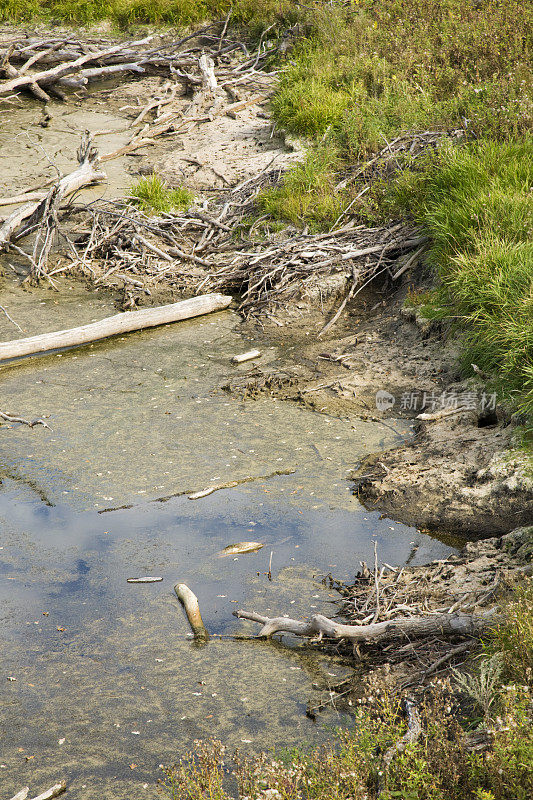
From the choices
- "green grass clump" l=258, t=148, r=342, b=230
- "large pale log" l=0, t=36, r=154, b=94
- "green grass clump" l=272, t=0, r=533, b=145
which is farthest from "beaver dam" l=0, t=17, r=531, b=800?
"large pale log" l=0, t=36, r=154, b=94

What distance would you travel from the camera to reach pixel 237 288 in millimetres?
9438

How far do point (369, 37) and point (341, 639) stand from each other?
1251 cm

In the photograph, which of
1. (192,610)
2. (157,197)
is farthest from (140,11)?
(192,610)

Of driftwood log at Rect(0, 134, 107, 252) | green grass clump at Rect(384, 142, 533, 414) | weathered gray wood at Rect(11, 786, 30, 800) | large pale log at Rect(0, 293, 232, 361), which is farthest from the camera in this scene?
driftwood log at Rect(0, 134, 107, 252)

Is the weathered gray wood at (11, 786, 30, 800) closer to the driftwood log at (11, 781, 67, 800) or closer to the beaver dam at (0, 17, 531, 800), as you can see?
the driftwood log at (11, 781, 67, 800)

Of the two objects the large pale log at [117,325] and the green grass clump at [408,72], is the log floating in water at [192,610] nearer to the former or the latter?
the large pale log at [117,325]

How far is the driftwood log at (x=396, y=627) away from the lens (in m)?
3.78

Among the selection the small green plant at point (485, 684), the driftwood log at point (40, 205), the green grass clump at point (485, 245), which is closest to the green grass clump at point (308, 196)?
the green grass clump at point (485, 245)

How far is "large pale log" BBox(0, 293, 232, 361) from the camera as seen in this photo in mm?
7848

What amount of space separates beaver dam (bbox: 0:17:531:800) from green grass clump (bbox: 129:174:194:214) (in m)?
0.05

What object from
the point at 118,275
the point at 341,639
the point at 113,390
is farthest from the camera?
the point at 118,275

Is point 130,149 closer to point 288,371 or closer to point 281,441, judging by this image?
point 288,371

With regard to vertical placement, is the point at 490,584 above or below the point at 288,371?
above

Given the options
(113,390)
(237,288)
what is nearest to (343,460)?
(113,390)
